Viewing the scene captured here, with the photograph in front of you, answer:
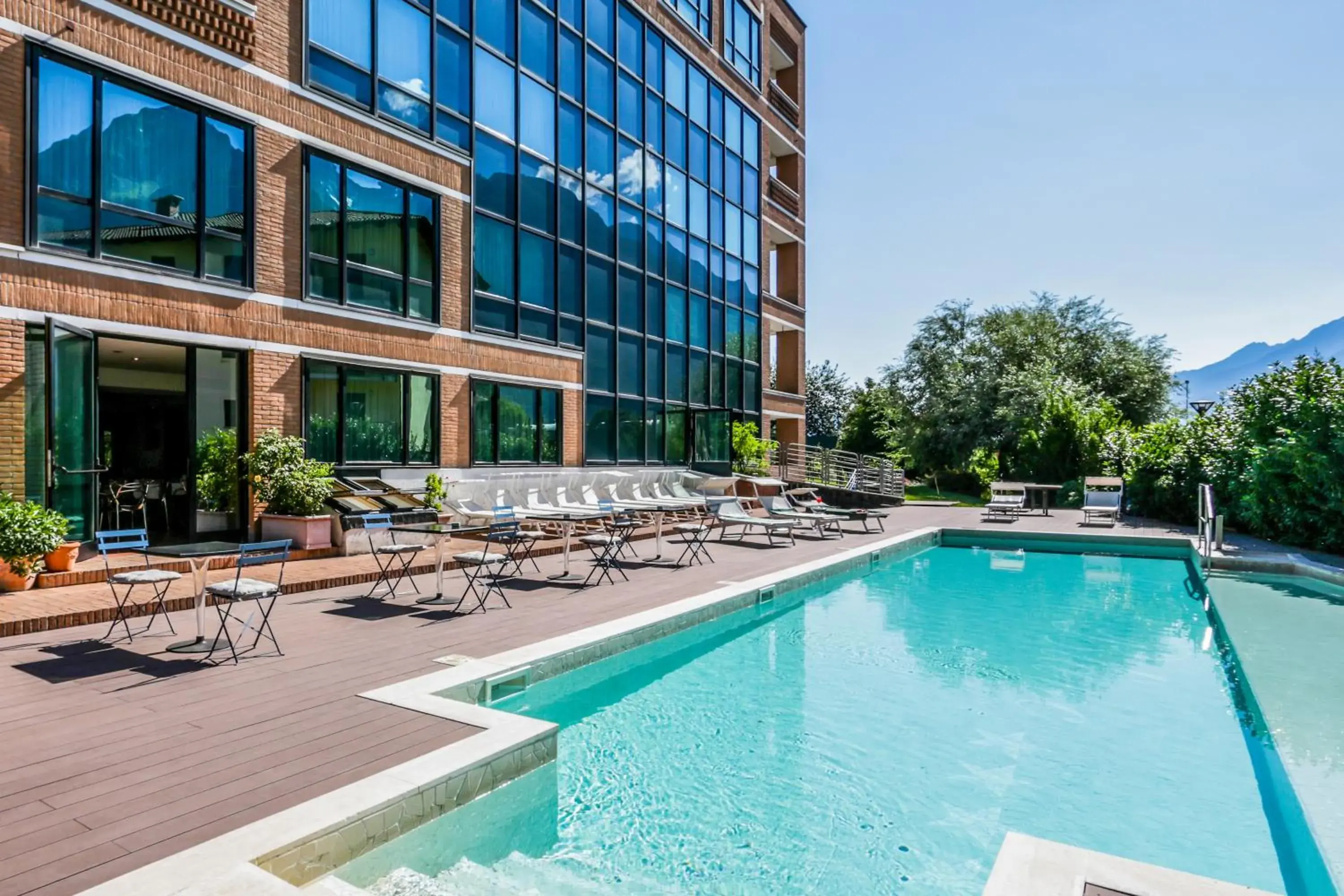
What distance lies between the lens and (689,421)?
72.7 feet

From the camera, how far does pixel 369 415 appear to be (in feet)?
42.6

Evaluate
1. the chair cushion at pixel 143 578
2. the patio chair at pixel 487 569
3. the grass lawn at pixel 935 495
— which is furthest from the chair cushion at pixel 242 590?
the grass lawn at pixel 935 495

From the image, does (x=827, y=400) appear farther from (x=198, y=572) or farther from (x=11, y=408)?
(x=198, y=572)

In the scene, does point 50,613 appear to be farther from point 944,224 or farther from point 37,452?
point 944,224

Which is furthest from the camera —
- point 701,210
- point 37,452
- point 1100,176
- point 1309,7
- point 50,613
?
point 701,210

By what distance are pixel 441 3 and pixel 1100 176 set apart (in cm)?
1789

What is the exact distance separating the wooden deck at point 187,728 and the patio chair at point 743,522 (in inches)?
242

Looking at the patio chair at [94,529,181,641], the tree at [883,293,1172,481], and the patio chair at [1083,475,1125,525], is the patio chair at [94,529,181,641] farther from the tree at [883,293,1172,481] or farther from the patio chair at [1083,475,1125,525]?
the tree at [883,293,1172,481]

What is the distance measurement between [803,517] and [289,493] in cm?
916

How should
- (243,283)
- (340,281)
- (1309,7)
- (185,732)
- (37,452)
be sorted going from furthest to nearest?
1. (1309,7)
2. (340,281)
3. (243,283)
4. (37,452)
5. (185,732)

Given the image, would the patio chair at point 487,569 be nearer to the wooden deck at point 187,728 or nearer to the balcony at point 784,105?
the wooden deck at point 187,728

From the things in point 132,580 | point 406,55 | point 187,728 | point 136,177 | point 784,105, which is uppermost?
point 784,105

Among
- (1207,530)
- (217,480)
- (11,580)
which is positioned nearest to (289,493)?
(217,480)

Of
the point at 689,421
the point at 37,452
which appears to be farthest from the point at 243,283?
the point at 689,421
